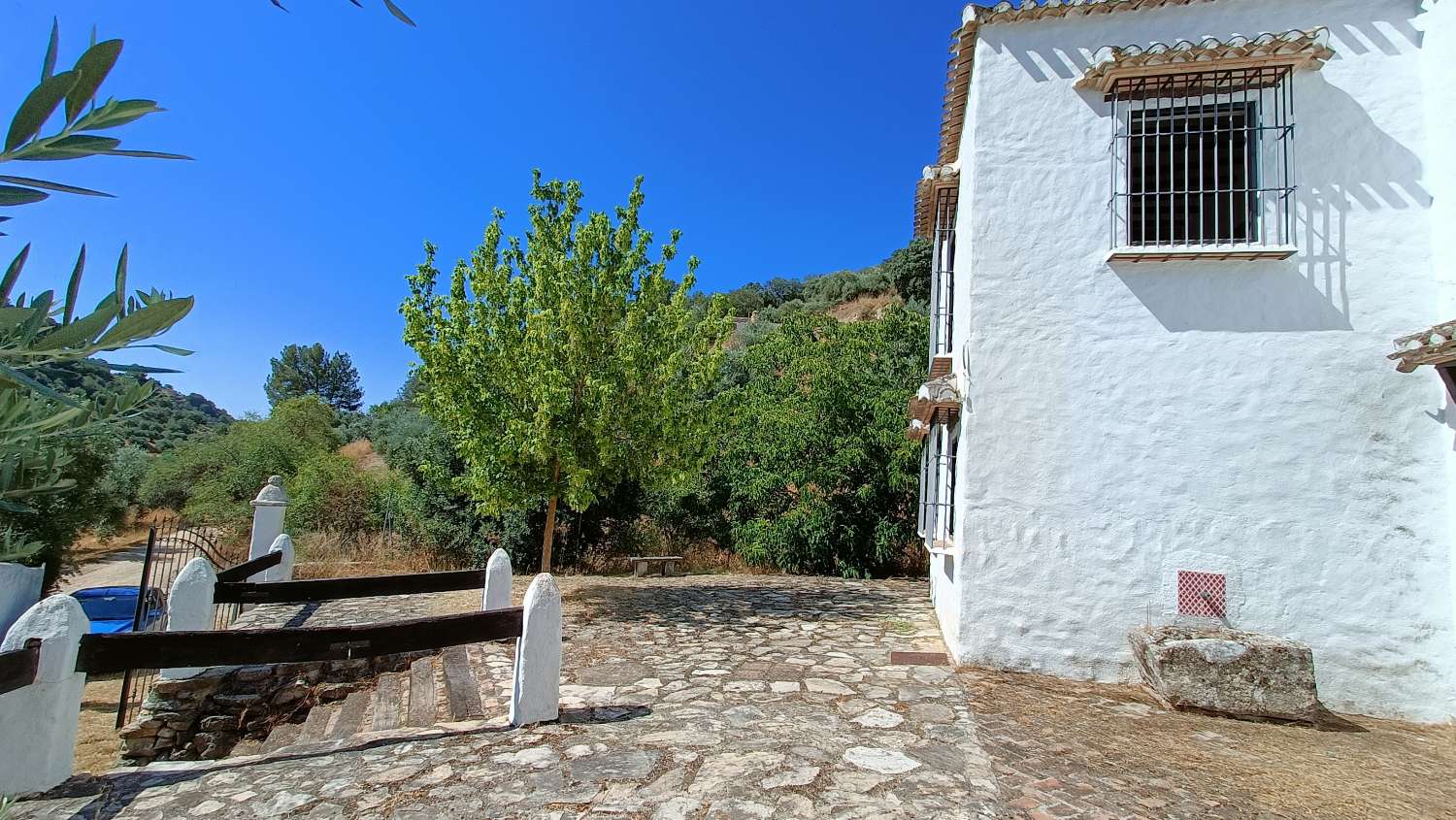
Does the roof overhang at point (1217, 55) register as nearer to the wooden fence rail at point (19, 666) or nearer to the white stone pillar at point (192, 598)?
the wooden fence rail at point (19, 666)

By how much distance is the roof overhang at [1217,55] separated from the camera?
5.80m

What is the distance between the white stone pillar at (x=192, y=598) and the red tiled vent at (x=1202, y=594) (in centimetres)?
811

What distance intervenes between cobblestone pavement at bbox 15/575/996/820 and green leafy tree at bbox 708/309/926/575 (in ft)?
18.7

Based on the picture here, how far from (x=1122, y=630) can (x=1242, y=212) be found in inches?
144

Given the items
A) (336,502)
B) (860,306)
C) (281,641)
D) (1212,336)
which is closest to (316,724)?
(281,641)

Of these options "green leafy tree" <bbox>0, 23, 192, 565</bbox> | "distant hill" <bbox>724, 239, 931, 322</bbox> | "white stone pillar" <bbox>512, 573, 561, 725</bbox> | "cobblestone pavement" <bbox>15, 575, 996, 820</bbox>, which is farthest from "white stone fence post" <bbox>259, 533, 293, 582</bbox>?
"distant hill" <bbox>724, 239, 931, 322</bbox>

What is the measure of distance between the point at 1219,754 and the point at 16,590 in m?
7.01

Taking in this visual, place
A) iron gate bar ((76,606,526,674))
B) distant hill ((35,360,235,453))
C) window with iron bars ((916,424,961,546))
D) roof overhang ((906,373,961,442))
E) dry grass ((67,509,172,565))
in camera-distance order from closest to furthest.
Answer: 1. distant hill ((35,360,235,453))
2. iron gate bar ((76,606,526,674))
3. roof overhang ((906,373,961,442))
4. window with iron bars ((916,424,961,546))
5. dry grass ((67,509,172,565))

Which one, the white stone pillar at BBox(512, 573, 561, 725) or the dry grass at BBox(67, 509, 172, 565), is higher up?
the white stone pillar at BBox(512, 573, 561, 725)

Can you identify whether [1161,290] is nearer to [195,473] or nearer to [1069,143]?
[1069,143]

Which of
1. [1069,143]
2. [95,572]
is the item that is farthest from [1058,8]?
[95,572]

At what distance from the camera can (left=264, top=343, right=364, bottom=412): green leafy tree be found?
50.7 m

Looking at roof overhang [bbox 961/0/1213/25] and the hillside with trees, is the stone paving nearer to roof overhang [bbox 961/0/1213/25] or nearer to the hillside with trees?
the hillside with trees

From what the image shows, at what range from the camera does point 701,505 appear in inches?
605
